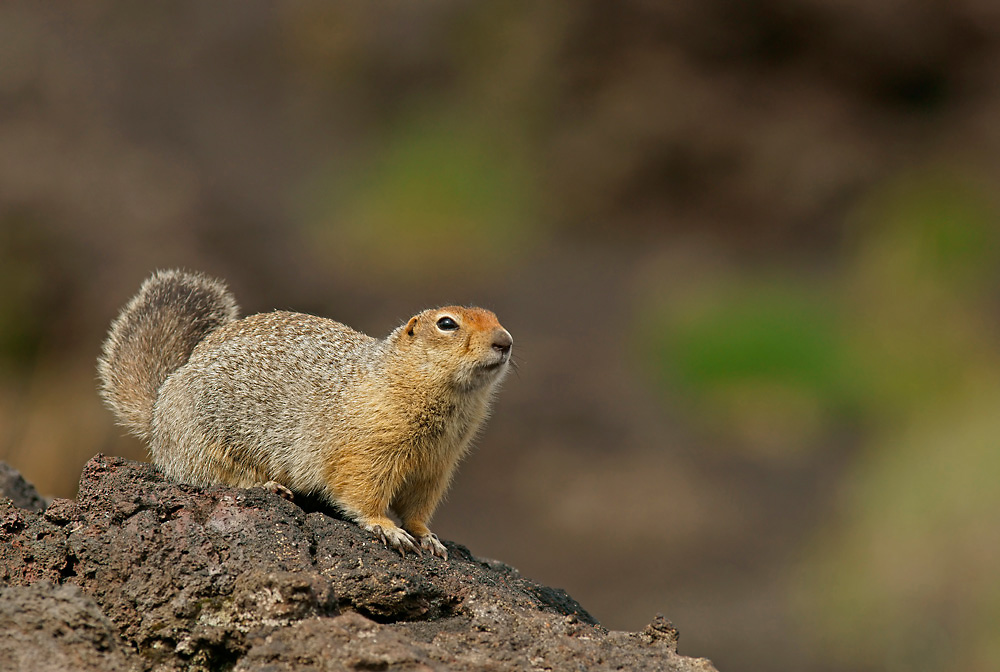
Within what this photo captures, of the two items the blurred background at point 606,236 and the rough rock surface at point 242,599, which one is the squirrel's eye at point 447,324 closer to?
the rough rock surface at point 242,599

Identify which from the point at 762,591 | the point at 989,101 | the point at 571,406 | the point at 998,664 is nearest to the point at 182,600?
the point at 998,664

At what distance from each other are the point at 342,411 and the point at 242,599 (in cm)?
180

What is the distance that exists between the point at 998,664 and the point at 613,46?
1128 cm

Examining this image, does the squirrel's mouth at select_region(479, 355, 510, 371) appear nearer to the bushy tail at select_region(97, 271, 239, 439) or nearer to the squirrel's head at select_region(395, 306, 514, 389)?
the squirrel's head at select_region(395, 306, 514, 389)

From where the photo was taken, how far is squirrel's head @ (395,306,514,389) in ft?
19.5

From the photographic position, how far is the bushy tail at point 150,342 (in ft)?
22.1

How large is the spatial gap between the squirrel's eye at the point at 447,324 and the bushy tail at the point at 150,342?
62.6 inches

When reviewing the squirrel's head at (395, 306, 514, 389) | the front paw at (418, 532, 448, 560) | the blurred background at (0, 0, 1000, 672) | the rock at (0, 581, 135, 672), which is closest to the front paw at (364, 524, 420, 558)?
the front paw at (418, 532, 448, 560)

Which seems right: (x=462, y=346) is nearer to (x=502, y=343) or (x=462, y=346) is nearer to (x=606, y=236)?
(x=502, y=343)

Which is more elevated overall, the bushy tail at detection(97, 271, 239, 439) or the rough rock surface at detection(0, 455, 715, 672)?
the bushy tail at detection(97, 271, 239, 439)

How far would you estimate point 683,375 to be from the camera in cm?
1627

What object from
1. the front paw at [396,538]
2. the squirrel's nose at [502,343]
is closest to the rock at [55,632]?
the front paw at [396,538]

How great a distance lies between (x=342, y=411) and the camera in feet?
19.6

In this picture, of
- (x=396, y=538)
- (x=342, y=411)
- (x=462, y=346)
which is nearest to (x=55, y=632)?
(x=396, y=538)
